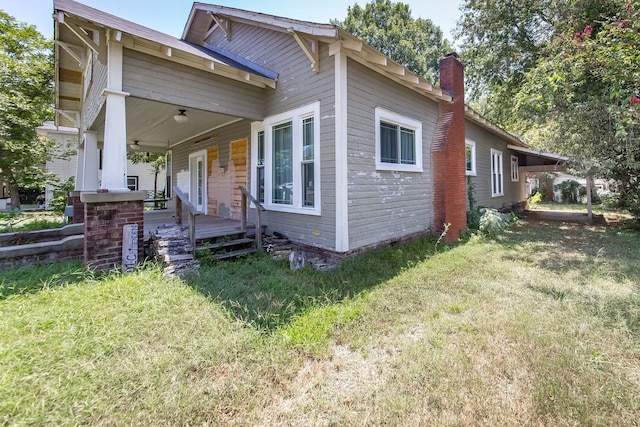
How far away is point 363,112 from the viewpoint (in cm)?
566

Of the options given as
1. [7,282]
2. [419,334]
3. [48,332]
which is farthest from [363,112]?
[7,282]

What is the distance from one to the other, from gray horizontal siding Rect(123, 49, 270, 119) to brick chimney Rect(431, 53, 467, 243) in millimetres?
4900

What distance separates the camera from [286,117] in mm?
6113

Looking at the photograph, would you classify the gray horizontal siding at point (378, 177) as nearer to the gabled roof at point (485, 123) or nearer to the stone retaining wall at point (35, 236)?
the gabled roof at point (485, 123)

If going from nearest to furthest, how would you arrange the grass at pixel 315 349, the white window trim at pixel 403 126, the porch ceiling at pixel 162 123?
the grass at pixel 315 349 < the white window trim at pixel 403 126 < the porch ceiling at pixel 162 123

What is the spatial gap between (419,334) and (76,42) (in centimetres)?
1011

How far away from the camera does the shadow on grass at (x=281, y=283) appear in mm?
3490

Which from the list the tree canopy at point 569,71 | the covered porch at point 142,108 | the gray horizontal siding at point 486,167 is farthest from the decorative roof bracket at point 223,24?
the gray horizontal siding at point 486,167

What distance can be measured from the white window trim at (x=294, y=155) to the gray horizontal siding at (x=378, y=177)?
2.15 feet

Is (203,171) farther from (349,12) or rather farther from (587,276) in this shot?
(349,12)

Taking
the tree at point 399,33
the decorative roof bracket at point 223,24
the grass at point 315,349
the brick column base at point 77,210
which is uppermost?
the tree at point 399,33

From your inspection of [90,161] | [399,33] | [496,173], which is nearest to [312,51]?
[90,161]

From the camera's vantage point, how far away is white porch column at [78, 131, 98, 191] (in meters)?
8.06

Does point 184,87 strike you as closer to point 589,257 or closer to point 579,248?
point 589,257
